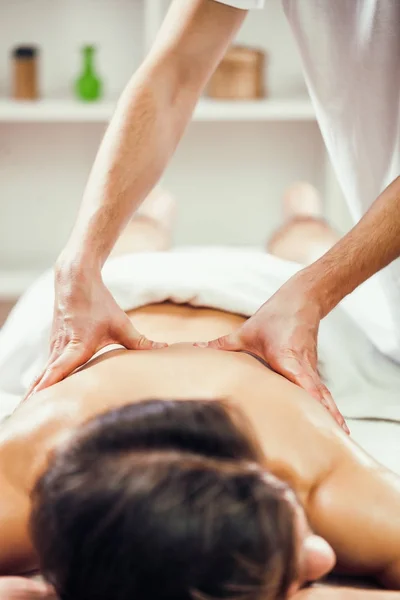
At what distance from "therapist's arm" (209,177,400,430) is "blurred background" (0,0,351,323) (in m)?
1.86

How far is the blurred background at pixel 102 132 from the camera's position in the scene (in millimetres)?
3383

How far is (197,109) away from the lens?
127 inches

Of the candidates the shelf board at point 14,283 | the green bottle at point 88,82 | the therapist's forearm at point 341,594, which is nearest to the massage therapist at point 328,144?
the therapist's forearm at point 341,594

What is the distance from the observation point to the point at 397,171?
1892 millimetres

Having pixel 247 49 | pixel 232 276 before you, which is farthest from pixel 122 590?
pixel 247 49

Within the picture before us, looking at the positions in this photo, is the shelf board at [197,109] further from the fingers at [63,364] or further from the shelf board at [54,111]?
the fingers at [63,364]

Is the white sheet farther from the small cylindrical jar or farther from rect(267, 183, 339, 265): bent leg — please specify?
the small cylindrical jar

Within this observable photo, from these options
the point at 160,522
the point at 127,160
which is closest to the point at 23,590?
the point at 160,522

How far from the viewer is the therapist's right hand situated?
56.4 inches

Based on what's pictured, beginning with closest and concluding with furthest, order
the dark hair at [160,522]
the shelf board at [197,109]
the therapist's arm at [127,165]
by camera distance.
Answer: the dark hair at [160,522] < the therapist's arm at [127,165] < the shelf board at [197,109]

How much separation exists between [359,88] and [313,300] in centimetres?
66

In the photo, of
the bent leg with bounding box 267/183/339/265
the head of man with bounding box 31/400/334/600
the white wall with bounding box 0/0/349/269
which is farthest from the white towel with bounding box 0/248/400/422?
the white wall with bounding box 0/0/349/269

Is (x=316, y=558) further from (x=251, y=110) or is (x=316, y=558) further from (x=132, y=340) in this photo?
(x=251, y=110)

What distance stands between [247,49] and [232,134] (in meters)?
0.45
